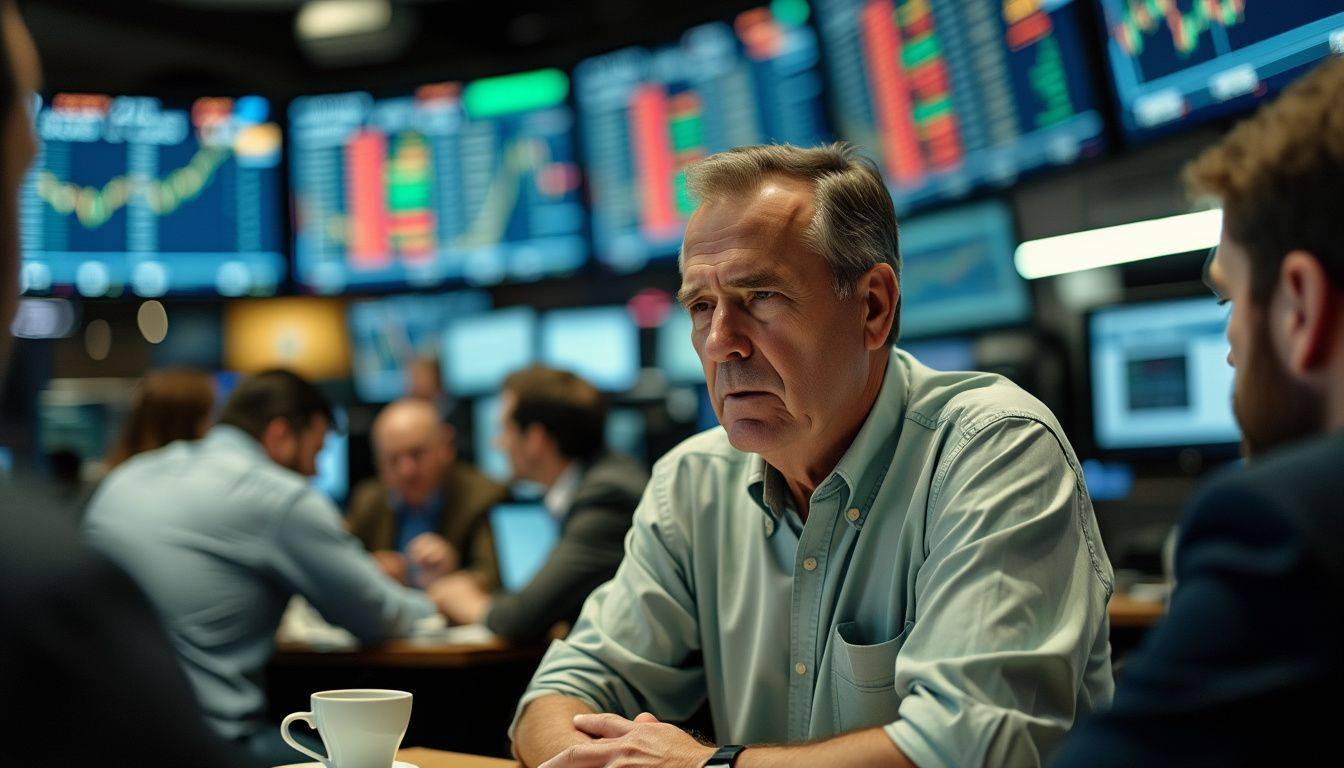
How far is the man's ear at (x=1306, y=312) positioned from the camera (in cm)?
86

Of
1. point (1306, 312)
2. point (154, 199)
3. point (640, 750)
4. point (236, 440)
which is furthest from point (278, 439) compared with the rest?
point (1306, 312)

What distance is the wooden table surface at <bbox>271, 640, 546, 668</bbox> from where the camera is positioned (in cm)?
308

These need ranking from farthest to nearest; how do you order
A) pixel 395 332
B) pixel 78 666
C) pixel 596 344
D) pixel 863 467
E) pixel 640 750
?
pixel 395 332
pixel 596 344
pixel 863 467
pixel 640 750
pixel 78 666

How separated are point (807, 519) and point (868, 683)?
25 cm

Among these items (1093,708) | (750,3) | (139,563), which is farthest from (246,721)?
(750,3)

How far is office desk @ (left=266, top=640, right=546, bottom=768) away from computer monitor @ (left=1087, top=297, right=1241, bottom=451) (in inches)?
69.1

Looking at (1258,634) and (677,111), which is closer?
(1258,634)

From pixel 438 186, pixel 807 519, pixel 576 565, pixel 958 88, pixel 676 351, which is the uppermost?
pixel 438 186

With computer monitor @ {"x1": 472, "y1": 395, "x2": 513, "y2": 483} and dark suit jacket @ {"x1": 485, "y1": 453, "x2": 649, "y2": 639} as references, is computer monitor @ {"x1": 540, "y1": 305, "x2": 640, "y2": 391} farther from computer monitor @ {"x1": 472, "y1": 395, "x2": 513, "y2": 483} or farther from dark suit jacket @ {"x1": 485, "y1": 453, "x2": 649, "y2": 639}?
dark suit jacket @ {"x1": 485, "y1": 453, "x2": 649, "y2": 639}

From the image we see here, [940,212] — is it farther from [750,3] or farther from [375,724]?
[375,724]

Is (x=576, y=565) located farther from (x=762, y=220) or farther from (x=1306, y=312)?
(x=1306, y=312)

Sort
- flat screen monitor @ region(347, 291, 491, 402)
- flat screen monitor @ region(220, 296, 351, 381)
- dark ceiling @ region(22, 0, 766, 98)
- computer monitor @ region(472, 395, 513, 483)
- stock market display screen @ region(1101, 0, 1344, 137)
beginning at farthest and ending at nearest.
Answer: dark ceiling @ region(22, 0, 766, 98) < flat screen monitor @ region(220, 296, 351, 381) < flat screen monitor @ region(347, 291, 491, 402) < computer monitor @ region(472, 395, 513, 483) < stock market display screen @ region(1101, 0, 1344, 137)

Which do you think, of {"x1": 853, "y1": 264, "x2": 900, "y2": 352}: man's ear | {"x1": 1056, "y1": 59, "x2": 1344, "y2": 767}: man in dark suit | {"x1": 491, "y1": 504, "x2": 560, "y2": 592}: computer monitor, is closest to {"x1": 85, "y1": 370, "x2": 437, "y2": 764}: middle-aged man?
{"x1": 491, "y1": 504, "x2": 560, "y2": 592}: computer monitor

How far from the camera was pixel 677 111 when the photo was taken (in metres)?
4.62
